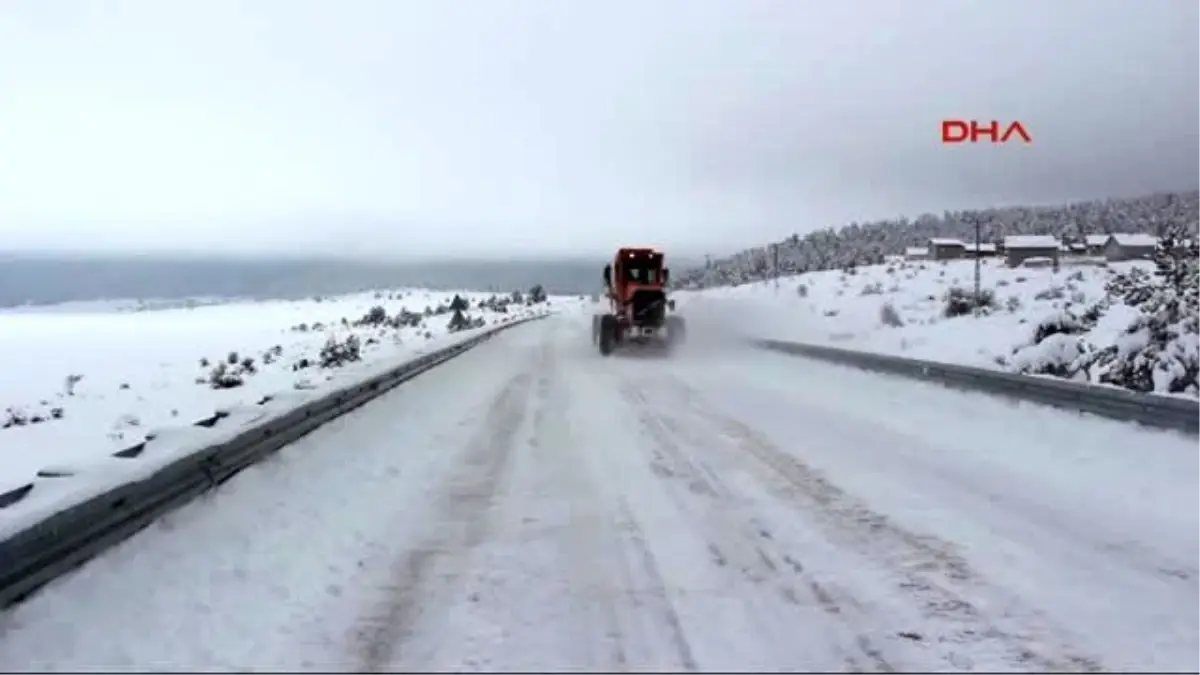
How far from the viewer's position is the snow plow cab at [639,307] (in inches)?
1093

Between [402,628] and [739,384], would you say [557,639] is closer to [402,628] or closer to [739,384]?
[402,628]

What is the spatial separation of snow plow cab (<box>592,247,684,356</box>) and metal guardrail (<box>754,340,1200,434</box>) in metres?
8.79

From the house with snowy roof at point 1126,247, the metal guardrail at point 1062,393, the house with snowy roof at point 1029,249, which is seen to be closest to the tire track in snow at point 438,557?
the metal guardrail at point 1062,393

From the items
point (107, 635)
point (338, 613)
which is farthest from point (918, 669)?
point (107, 635)

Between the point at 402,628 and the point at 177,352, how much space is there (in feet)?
114

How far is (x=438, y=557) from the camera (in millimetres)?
5895

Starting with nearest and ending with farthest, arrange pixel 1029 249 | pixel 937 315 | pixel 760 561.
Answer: pixel 760 561
pixel 937 315
pixel 1029 249

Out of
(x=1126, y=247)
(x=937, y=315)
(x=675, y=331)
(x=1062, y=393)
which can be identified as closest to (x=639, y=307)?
(x=675, y=331)

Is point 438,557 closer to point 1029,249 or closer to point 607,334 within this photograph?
point 607,334

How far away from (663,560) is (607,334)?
2140 centimetres

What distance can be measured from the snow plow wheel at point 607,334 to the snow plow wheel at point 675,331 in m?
1.61

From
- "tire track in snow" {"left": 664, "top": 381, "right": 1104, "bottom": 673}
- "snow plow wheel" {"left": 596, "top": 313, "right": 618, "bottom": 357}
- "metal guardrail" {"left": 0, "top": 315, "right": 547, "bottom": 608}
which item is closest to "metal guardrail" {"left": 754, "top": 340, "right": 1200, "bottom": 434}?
"tire track in snow" {"left": 664, "top": 381, "right": 1104, "bottom": 673}

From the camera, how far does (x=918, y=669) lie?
13.6 ft

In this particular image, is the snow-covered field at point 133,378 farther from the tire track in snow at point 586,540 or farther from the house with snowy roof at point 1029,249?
the house with snowy roof at point 1029,249
